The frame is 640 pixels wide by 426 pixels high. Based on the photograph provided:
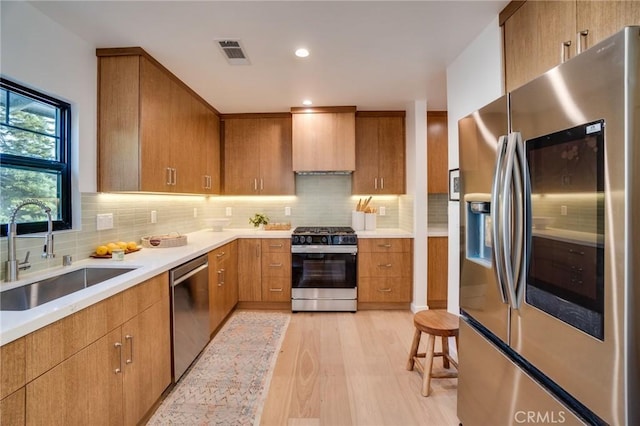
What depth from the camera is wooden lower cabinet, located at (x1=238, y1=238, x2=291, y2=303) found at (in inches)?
141

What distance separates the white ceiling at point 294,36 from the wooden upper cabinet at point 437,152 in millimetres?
926

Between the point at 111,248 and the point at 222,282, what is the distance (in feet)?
3.52

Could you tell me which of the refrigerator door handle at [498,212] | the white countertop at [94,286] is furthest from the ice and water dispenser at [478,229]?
the white countertop at [94,286]

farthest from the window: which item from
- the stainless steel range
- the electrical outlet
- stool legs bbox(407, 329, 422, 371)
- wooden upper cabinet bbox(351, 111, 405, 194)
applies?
wooden upper cabinet bbox(351, 111, 405, 194)

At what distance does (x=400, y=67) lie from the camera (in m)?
2.56

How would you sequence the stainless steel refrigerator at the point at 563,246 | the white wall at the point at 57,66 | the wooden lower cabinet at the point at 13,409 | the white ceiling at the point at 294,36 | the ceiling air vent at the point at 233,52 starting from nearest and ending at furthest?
the stainless steel refrigerator at the point at 563,246, the wooden lower cabinet at the point at 13,409, the white wall at the point at 57,66, the white ceiling at the point at 294,36, the ceiling air vent at the point at 233,52

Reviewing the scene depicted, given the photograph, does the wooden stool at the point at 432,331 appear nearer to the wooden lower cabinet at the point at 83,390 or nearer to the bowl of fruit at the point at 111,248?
the wooden lower cabinet at the point at 83,390

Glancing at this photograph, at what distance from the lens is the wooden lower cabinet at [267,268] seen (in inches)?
141

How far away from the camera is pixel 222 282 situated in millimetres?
3033

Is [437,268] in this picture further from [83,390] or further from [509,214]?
[83,390]

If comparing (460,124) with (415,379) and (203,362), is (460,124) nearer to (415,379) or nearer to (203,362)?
(415,379)

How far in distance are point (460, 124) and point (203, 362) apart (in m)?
2.54

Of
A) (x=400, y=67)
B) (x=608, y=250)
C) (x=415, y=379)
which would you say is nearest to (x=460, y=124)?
(x=608, y=250)

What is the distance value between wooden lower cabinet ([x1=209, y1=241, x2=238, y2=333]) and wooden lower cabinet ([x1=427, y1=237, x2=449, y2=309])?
2.29 m
